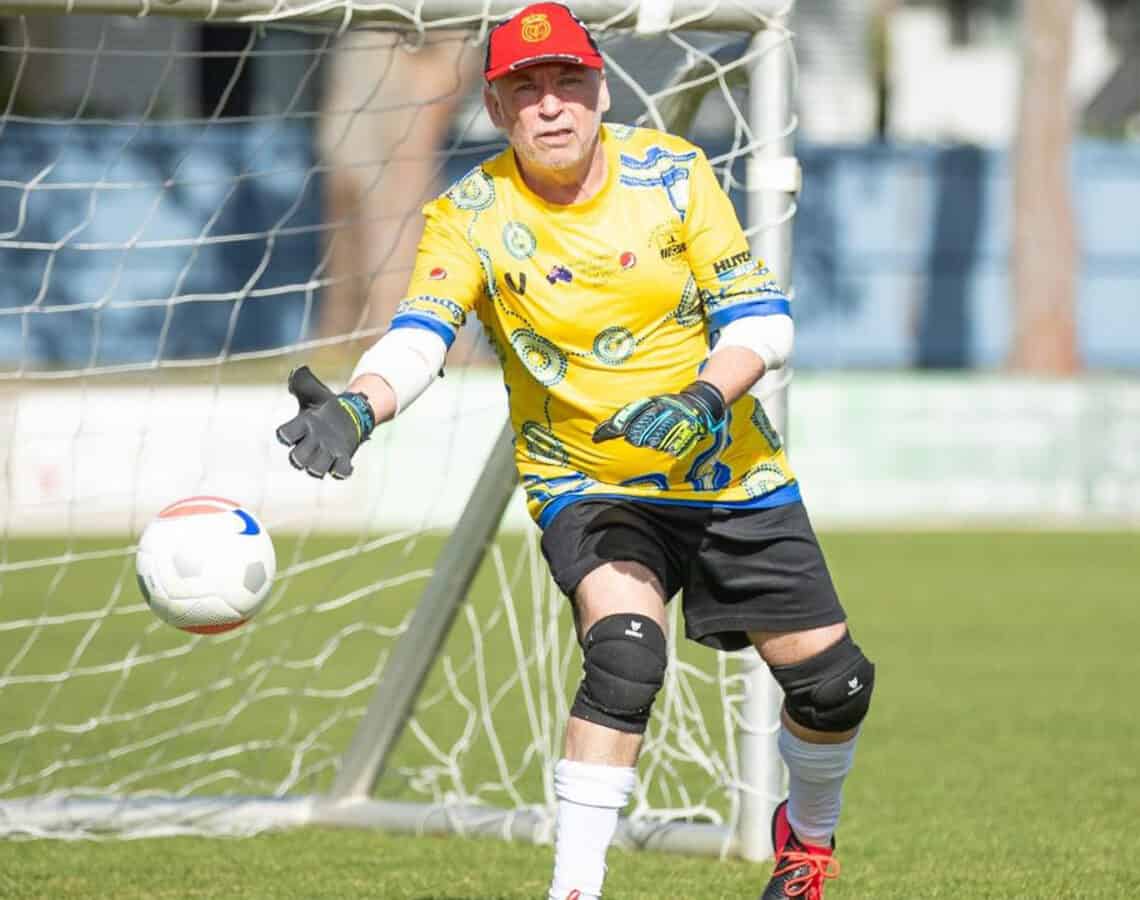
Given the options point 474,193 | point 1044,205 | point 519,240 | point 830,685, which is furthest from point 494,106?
point 1044,205

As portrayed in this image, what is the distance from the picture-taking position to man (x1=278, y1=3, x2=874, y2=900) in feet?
12.9

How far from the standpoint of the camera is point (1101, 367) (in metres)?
24.5

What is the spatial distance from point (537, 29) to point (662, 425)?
0.88m

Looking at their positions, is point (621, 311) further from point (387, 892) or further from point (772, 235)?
point (387, 892)

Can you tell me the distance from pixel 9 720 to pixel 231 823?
2.25 meters

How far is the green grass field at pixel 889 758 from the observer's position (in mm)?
4992

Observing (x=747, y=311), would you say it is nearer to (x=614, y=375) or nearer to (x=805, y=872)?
(x=614, y=375)

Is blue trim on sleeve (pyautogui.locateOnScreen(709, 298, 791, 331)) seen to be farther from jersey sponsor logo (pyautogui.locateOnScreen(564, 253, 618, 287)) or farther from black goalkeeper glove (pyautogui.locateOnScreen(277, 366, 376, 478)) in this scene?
black goalkeeper glove (pyautogui.locateOnScreen(277, 366, 376, 478))

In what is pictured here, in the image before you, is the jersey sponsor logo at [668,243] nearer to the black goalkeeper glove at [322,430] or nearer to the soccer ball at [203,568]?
the black goalkeeper glove at [322,430]

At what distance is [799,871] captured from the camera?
446 centimetres

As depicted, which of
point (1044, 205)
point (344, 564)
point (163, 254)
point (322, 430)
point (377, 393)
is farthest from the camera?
point (163, 254)

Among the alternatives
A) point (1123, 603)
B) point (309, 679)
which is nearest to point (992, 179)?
point (1123, 603)

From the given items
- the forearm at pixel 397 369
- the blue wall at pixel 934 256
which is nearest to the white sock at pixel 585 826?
the forearm at pixel 397 369

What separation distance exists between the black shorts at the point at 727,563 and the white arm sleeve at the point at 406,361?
464 millimetres
